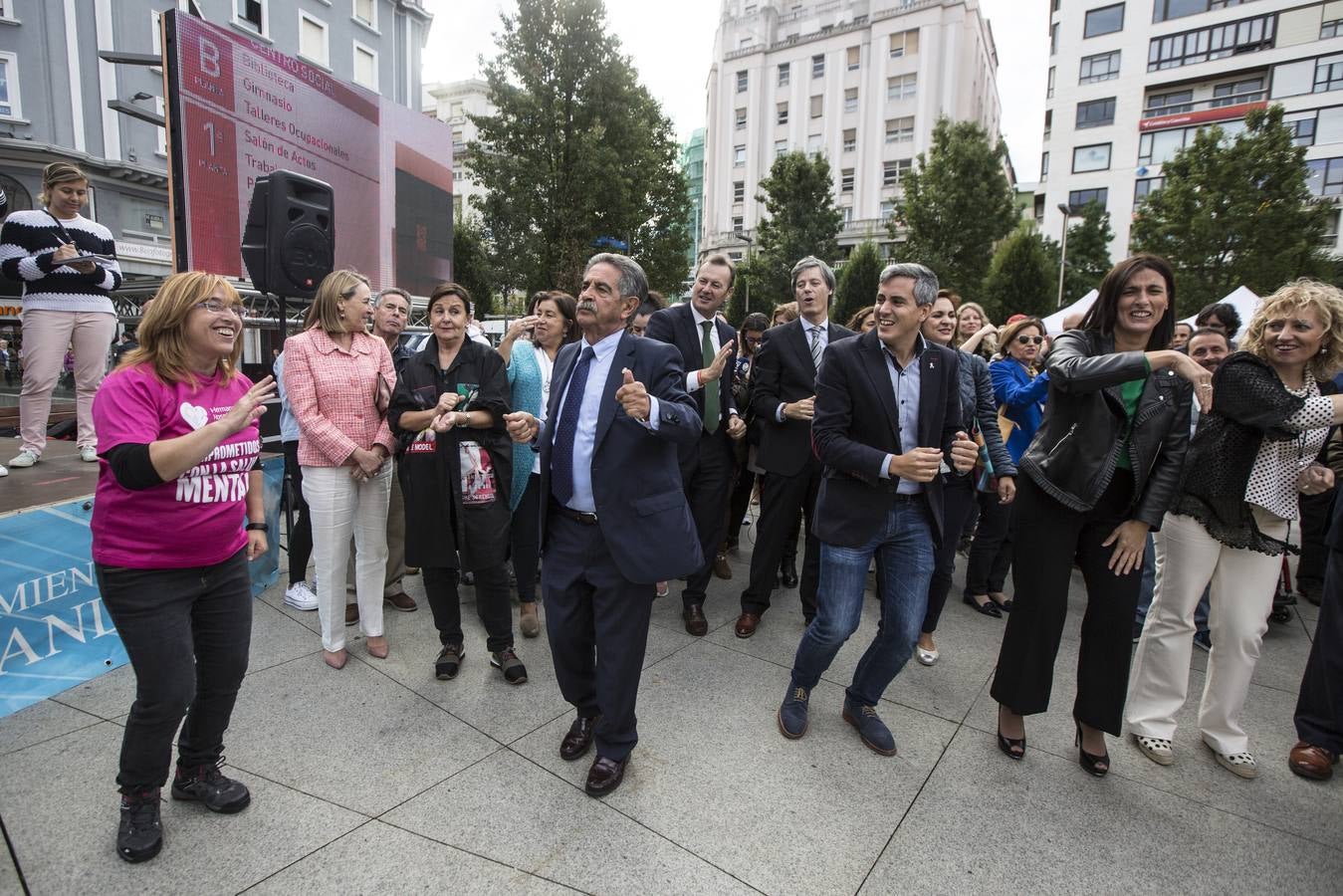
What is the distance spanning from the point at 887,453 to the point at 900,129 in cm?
4865

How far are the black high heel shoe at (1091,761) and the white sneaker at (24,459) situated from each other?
652cm

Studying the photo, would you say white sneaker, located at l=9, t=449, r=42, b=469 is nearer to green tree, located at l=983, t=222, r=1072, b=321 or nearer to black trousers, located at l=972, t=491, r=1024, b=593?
black trousers, located at l=972, t=491, r=1024, b=593

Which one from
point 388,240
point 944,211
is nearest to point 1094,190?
point 944,211

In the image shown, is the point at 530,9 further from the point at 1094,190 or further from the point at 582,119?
the point at 1094,190

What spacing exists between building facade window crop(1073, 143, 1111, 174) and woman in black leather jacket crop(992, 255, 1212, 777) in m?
47.5

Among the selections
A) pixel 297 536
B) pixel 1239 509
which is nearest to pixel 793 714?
pixel 1239 509

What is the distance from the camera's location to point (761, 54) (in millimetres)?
50531

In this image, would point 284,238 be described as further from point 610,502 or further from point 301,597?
point 610,502

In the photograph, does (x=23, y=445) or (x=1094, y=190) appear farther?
(x=1094, y=190)

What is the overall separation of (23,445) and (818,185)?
25841 mm

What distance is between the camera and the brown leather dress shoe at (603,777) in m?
2.60

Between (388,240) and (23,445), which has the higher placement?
(388,240)

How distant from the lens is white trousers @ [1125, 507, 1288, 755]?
290 centimetres

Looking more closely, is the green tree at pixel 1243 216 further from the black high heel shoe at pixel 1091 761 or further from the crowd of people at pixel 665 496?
the black high heel shoe at pixel 1091 761
